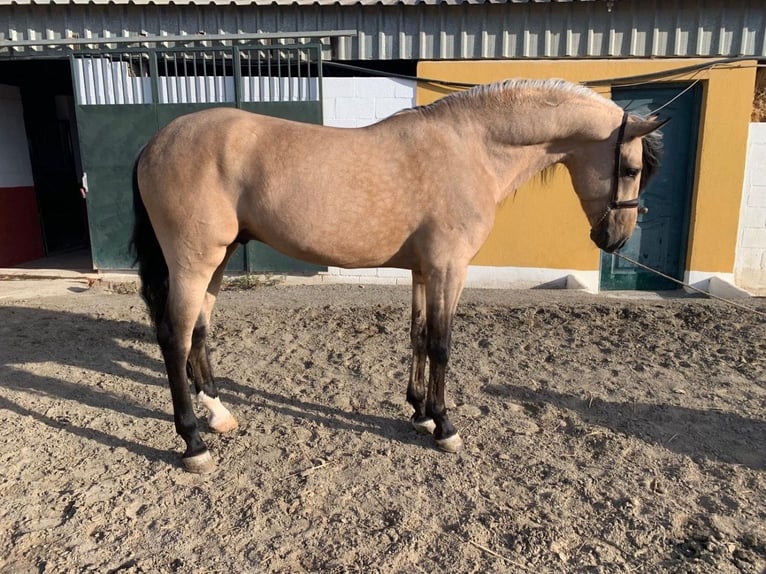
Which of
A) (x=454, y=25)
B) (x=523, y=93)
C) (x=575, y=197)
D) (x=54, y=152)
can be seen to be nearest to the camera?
(x=523, y=93)

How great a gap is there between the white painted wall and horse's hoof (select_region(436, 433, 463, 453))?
805 centimetres

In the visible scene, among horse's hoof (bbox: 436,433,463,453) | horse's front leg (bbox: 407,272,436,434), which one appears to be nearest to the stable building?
horse's front leg (bbox: 407,272,436,434)

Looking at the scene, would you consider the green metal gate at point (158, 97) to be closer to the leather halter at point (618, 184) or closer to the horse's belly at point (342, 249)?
the horse's belly at point (342, 249)

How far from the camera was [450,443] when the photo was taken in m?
2.89

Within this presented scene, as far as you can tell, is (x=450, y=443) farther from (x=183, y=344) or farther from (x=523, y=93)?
(x=523, y=93)

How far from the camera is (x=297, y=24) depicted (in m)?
6.43

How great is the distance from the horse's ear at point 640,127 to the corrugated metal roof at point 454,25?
398 centimetres

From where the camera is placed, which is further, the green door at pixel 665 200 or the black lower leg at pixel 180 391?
the green door at pixel 665 200

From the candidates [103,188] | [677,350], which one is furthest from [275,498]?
[103,188]

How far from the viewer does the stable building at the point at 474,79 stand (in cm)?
602

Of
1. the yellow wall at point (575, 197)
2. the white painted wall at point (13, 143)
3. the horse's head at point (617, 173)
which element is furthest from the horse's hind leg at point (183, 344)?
the white painted wall at point (13, 143)

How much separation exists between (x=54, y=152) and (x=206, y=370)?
829 cm

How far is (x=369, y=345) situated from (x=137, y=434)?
2082mm

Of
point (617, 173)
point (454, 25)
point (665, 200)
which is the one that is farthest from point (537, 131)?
point (665, 200)
